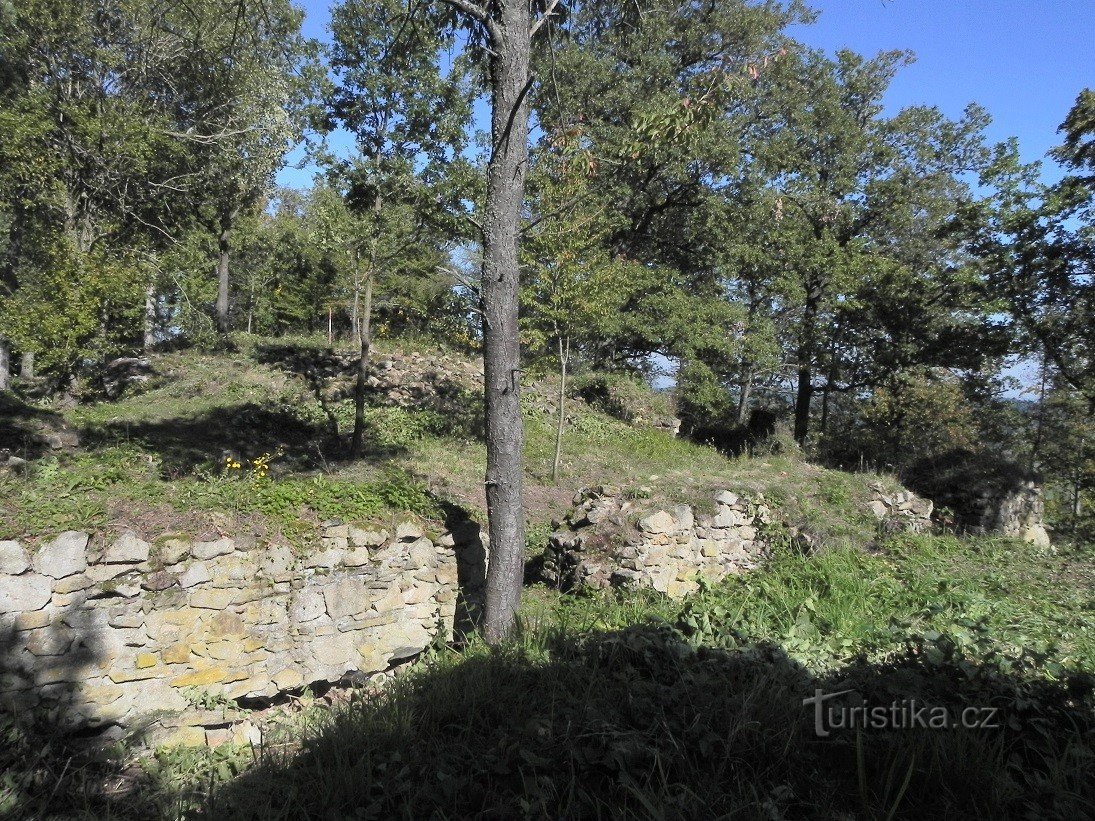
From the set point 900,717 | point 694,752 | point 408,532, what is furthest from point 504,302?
point 900,717

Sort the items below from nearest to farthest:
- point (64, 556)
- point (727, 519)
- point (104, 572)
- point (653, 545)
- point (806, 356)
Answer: point (64, 556) < point (104, 572) < point (653, 545) < point (727, 519) < point (806, 356)

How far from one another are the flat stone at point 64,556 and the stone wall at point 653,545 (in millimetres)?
4173

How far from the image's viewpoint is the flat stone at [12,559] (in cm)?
441

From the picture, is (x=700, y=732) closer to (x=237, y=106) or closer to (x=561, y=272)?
(x=561, y=272)

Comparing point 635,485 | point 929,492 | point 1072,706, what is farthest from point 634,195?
point 1072,706

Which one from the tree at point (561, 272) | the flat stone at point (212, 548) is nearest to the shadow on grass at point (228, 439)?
the flat stone at point (212, 548)

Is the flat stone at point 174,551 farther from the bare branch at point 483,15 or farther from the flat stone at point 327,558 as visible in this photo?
the bare branch at point 483,15

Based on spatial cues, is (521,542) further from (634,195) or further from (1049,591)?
(634,195)

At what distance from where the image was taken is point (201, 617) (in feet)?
16.6

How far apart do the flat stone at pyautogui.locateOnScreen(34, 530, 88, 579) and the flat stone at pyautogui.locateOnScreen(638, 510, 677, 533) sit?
4770 mm

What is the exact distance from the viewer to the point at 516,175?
5.29 metres

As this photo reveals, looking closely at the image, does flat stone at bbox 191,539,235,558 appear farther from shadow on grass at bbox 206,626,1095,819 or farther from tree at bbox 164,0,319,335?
tree at bbox 164,0,319,335

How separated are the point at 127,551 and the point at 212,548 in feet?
1.86

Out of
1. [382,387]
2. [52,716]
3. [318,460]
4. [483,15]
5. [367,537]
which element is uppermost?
[483,15]
